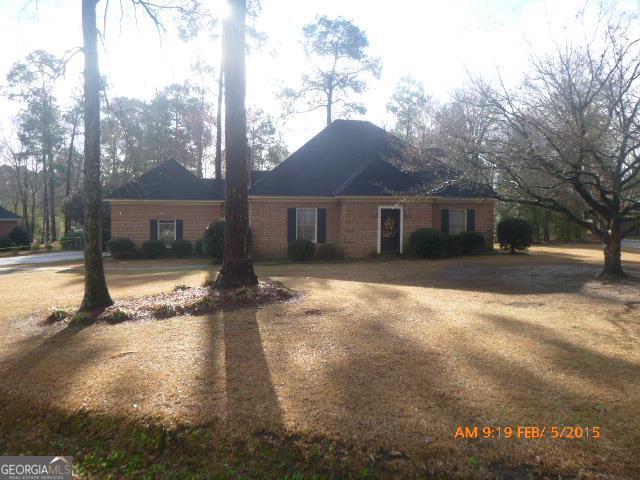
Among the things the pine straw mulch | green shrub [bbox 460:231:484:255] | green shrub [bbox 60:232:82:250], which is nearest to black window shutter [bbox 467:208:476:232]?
green shrub [bbox 460:231:484:255]

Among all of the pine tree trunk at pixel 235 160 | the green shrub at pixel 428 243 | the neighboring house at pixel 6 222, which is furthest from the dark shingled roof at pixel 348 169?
the neighboring house at pixel 6 222

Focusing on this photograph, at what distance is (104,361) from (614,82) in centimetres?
1183

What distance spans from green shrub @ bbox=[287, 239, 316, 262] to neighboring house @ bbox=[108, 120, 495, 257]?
89 cm

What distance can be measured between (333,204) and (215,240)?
17.7 feet

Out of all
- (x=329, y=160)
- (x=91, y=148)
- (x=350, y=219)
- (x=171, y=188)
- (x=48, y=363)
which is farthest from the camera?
(x=171, y=188)

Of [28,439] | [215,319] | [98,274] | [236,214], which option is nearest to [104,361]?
[28,439]

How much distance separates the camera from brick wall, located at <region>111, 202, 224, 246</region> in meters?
21.3

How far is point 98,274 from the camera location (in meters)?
7.85

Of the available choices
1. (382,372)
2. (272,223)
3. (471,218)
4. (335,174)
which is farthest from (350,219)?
(382,372)

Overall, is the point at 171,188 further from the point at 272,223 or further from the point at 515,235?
the point at 515,235

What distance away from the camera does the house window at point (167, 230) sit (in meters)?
21.6

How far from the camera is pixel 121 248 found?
20.4 metres

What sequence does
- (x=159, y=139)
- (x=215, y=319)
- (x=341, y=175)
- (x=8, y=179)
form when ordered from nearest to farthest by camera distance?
(x=215, y=319), (x=341, y=175), (x=159, y=139), (x=8, y=179)

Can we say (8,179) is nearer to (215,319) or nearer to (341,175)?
(341,175)
